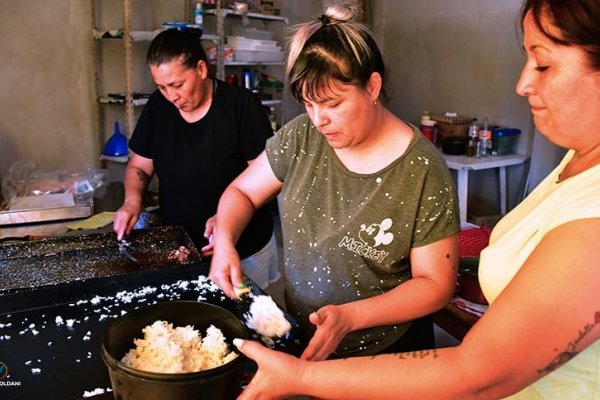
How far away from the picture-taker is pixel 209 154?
2.06m

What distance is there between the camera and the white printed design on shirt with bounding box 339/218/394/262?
128 centimetres

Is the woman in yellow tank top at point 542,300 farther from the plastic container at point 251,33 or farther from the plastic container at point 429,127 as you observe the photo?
the plastic container at point 251,33

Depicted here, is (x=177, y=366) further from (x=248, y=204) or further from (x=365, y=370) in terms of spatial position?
(x=248, y=204)

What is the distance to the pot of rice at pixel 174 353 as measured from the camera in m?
0.85

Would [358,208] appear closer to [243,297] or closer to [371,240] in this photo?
[371,240]

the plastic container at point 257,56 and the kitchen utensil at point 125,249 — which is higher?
the plastic container at point 257,56

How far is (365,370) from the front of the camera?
0.80 meters

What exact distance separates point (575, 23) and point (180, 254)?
4.55 feet

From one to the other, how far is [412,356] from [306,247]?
623 mm

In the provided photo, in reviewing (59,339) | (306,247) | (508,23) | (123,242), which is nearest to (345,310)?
(306,247)

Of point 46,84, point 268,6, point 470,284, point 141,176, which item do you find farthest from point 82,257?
point 268,6

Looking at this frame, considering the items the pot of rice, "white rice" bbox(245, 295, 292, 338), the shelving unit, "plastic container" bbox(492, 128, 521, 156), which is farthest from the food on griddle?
"plastic container" bbox(492, 128, 521, 156)

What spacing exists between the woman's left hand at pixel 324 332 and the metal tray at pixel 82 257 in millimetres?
732

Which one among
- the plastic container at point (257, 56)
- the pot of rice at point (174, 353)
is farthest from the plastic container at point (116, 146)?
the pot of rice at point (174, 353)
